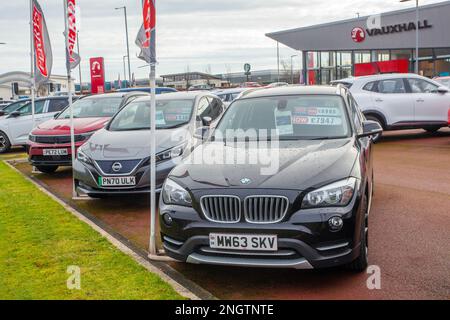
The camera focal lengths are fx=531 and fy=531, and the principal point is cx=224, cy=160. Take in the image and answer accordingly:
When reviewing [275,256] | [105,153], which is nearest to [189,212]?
[275,256]

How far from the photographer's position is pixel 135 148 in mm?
7566

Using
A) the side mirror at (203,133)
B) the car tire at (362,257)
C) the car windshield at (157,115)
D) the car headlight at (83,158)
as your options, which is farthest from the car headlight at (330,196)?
the car windshield at (157,115)

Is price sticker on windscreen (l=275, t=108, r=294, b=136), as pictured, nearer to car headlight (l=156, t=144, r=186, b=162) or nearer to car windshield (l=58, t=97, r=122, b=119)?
car headlight (l=156, t=144, r=186, b=162)

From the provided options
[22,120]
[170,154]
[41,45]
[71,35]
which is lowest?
[170,154]

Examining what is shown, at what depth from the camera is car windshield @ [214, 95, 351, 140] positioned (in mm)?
5691

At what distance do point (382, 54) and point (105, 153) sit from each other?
38228 mm

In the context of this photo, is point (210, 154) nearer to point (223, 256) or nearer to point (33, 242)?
point (223, 256)

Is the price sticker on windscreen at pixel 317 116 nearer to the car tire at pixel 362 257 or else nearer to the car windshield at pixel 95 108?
the car tire at pixel 362 257

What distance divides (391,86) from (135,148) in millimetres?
8585

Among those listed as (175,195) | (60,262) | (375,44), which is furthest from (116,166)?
(375,44)

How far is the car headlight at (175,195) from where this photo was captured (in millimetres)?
4598

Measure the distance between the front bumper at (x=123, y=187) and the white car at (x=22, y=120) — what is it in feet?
29.3

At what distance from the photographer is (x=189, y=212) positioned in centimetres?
451

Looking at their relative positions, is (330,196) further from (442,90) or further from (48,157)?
(442,90)
